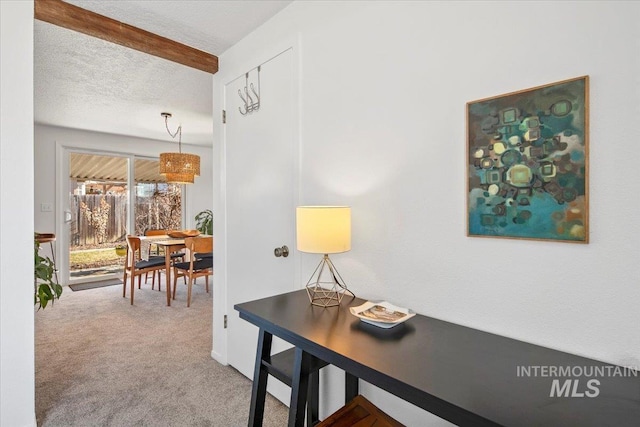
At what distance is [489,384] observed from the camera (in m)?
0.81

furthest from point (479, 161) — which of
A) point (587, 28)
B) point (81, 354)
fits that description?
point (81, 354)

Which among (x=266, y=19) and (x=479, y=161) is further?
(x=266, y=19)

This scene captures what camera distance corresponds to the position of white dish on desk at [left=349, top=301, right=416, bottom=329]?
3.86 feet

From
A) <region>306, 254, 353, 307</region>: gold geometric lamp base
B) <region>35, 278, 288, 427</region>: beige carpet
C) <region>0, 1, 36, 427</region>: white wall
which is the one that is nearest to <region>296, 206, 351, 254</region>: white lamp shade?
<region>306, 254, 353, 307</region>: gold geometric lamp base

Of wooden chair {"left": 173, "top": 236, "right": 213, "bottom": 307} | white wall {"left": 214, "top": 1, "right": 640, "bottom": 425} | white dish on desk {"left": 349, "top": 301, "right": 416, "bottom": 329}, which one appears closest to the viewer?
white wall {"left": 214, "top": 1, "right": 640, "bottom": 425}

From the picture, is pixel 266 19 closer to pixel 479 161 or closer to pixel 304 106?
pixel 304 106

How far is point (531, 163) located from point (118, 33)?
7.97 feet

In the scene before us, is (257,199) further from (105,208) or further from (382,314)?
(105,208)

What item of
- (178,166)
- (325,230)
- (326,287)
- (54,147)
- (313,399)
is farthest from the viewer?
(54,147)

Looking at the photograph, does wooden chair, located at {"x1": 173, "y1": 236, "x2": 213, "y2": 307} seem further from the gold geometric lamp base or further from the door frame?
the gold geometric lamp base

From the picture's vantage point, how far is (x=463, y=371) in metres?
0.88

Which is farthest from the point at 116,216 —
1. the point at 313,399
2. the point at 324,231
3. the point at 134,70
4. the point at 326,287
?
the point at 324,231

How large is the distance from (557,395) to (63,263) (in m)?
5.99

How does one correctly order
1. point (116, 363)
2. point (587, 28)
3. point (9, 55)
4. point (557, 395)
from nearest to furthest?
point (557, 395), point (587, 28), point (9, 55), point (116, 363)
